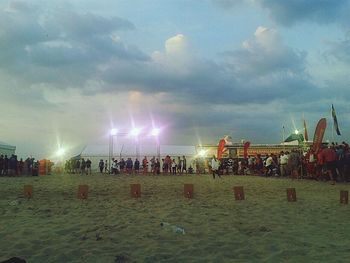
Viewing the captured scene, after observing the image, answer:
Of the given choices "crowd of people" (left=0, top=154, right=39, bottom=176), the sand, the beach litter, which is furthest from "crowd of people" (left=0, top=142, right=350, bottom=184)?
the beach litter

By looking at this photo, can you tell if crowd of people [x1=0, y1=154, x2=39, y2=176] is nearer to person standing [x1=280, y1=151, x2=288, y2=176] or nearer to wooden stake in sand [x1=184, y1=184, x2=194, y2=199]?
person standing [x1=280, y1=151, x2=288, y2=176]

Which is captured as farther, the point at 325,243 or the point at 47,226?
the point at 47,226

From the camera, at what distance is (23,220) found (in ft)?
31.6

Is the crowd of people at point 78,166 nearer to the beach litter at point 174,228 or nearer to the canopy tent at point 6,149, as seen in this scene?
the canopy tent at point 6,149

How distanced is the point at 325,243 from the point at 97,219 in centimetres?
521

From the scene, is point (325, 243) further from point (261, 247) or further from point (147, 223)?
point (147, 223)

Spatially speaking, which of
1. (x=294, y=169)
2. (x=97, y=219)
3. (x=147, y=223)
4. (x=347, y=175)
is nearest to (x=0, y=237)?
(x=97, y=219)

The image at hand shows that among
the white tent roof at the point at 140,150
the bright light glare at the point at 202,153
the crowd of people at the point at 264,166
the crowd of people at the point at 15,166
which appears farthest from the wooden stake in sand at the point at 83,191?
the bright light glare at the point at 202,153

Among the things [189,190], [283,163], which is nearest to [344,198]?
[189,190]

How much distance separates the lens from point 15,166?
3309 centimetres

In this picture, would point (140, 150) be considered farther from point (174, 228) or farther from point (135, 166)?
point (174, 228)

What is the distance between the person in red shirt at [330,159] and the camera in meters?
21.8

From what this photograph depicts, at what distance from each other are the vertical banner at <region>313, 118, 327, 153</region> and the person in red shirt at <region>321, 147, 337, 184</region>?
10.9 ft

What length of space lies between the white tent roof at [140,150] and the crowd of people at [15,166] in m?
10.5
